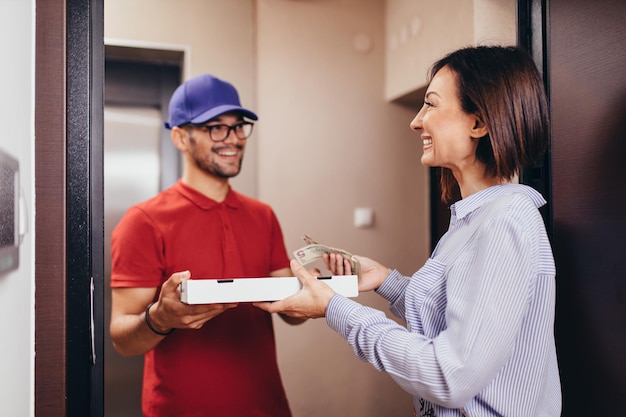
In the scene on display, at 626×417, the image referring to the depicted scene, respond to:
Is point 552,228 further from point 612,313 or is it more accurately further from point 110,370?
point 110,370

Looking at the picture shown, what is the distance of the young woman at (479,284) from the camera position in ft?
2.47

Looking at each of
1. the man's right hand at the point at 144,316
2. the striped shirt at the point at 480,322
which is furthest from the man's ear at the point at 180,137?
the striped shirt at the point at 480,322

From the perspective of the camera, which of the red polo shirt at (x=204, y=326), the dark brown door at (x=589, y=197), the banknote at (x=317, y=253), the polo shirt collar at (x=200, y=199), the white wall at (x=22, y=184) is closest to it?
the white wall at (x=22, y=184)

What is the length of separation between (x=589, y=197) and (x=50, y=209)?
39.4 inches

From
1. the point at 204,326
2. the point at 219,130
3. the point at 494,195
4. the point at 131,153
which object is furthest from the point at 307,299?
the point at 131,153

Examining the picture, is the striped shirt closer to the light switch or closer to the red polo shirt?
the red polo shirt

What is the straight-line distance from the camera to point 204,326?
1.44 m

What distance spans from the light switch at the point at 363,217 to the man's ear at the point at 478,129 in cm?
144

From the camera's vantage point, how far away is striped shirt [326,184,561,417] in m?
0.75

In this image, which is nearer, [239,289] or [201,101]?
[239,289]

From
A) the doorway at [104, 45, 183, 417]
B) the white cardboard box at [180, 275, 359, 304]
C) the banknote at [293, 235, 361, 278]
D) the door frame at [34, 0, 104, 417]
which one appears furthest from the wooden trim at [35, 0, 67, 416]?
the doorway at [104, 45, 183, 417]

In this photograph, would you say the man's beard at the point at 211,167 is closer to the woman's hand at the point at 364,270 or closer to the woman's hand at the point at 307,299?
the woman's hand at the point at 364,270

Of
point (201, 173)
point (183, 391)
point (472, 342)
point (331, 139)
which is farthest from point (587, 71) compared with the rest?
point (331, 139)

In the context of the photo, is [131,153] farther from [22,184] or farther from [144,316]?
[22,184]
